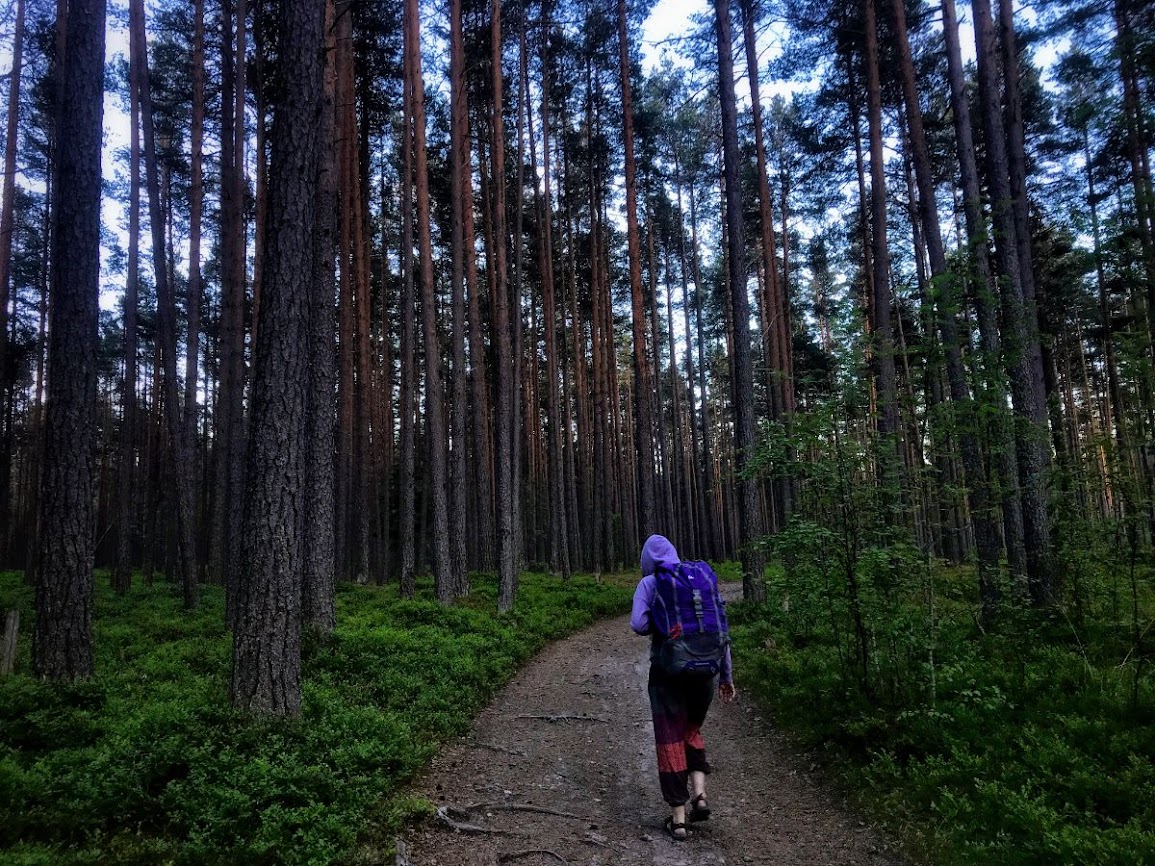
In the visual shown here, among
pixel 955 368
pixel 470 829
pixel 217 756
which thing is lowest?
pixel 470 829

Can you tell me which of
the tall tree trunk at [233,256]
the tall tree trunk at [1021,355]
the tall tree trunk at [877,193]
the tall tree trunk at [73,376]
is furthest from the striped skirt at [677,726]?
the tall tree trunk at [233,256]

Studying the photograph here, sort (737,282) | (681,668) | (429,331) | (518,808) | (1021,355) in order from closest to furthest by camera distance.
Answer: (681,668) → (518,808) → (1021,355) → (737,282) → (429,331)

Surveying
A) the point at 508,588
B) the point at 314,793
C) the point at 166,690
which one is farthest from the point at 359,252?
the point at 314,793

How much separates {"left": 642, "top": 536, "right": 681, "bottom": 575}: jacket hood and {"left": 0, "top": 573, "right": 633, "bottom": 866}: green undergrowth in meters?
2.46

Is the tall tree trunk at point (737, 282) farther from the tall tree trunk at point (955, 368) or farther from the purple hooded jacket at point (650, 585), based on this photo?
the purple hooded jacket at point (650, 585)

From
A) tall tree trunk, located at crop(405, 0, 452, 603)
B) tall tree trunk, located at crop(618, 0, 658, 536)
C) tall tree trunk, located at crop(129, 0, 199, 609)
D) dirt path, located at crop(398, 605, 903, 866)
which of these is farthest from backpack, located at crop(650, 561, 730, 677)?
tall tree trunk, located at crop(129, 0, 199, 609)

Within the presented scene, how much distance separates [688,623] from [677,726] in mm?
752

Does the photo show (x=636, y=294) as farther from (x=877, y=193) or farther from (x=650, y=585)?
(x=650, y=585)

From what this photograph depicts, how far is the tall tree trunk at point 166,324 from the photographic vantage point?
40.8ft

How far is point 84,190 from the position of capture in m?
6.73

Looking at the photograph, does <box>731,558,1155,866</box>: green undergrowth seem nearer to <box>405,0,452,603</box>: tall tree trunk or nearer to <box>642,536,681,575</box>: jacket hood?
<box>642,536,681,575</box>: jacket hood

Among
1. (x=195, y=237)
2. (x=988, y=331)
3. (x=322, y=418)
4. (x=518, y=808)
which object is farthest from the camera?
(x=195, y=237)

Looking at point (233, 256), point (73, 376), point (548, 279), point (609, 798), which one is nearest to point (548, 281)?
point (548, 279)

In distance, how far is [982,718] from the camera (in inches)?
203
